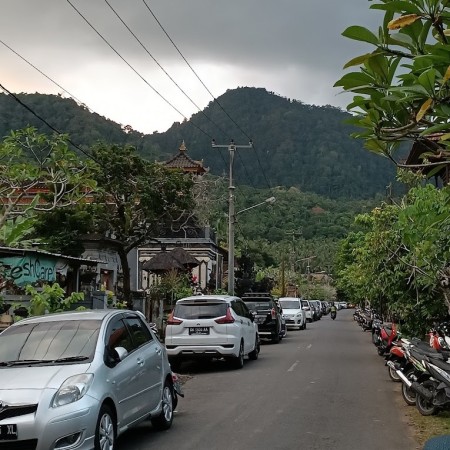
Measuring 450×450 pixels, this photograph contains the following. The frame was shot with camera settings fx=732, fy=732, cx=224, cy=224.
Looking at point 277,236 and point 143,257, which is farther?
point 277,236

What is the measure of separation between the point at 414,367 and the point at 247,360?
9102 mm

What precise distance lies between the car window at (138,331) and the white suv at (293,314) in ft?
99.5

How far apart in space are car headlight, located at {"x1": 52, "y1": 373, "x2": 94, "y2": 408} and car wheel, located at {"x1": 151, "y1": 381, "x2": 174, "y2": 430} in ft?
7.82

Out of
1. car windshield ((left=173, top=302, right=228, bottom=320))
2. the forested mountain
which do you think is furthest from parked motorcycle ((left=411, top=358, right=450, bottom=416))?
the forested mountain

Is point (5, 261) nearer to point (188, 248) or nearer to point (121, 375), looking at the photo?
point (121, 375)

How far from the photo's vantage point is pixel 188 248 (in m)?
47.2

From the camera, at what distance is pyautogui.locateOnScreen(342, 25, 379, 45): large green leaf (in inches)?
157

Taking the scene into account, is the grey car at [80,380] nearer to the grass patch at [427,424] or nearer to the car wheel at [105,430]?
the car wheel at [105,430]

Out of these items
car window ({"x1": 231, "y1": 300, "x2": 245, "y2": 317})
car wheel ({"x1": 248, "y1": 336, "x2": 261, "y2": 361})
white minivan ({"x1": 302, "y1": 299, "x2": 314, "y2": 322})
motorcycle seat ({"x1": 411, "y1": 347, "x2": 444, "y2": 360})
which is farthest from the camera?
white minivan ({"x1": 302, "y1": 299, "x2": 314, "y2": 322})

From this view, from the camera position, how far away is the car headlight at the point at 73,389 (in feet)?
23.0

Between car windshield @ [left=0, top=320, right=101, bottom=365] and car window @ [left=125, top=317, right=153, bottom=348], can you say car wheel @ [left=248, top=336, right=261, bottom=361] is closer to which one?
car window @ [left=125, top=317, right=153, bottom=348]

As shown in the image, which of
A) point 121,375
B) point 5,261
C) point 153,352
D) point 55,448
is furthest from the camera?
point 5,261

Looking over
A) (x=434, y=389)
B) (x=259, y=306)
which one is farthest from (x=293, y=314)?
(x=434, y=389)

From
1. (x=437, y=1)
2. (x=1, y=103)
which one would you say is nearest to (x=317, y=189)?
(x=1, y=103)
